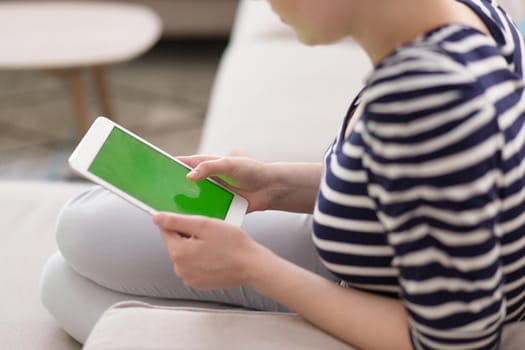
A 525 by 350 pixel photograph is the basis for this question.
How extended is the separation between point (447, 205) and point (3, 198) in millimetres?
832

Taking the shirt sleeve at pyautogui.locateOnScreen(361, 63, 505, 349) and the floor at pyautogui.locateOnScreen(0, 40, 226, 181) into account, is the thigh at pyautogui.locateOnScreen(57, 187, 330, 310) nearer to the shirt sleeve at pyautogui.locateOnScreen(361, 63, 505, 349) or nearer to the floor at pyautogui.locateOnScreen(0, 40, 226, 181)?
the shirt sleeve at pyautogui.locateOnScreen(361, 63, 505, 349)

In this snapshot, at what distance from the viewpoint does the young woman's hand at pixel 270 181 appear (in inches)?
35.7

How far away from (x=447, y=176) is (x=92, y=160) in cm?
38

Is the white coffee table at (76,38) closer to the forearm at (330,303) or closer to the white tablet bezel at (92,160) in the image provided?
the white tablet bezel at (92,160)

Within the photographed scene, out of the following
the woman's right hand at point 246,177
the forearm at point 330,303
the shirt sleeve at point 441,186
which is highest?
the shirt sleeve at point 441,186

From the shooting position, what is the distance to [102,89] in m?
2.15

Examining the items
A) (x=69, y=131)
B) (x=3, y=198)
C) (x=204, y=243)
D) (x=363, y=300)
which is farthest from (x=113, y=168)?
(x=69, y=131)

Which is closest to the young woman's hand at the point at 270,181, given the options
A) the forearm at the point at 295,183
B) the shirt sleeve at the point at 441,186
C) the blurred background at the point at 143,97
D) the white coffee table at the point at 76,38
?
the forearm at the point at 295,183

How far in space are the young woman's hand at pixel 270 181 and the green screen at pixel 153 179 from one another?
→ 1.5 inches

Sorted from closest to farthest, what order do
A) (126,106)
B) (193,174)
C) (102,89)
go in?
1. (193,174)
2. (102,89)
3. (126,106)

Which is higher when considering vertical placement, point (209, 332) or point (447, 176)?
point (447, 176)

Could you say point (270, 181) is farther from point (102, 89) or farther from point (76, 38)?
point (102, 89)

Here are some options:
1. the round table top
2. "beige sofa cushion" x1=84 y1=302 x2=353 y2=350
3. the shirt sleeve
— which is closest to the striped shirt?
the shirt sleeve

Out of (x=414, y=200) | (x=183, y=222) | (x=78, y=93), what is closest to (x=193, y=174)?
(x=183, y=222)
